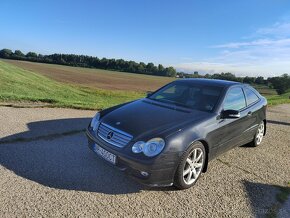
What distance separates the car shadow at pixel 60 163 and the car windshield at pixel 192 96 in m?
1.71

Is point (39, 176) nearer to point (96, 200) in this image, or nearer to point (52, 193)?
point (52, 193)

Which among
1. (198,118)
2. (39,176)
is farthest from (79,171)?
(198,118)

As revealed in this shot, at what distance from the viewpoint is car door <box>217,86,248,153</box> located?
4426 millimetres

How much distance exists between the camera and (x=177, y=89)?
17.1 ft

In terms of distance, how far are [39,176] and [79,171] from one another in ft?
1.79

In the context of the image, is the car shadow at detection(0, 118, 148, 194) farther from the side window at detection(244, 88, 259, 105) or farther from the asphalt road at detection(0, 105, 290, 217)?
the side window at detection(244, 88, 259, 105)

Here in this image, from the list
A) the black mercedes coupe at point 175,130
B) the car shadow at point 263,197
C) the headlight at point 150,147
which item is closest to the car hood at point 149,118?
the black mercedes coupe at point 175,130

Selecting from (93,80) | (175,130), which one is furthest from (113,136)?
(93,80)

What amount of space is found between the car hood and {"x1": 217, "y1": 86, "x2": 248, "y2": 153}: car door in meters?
0.46

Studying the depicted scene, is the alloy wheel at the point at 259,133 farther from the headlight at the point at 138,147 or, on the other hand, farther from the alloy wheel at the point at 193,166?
the headlight at the point at 138,147

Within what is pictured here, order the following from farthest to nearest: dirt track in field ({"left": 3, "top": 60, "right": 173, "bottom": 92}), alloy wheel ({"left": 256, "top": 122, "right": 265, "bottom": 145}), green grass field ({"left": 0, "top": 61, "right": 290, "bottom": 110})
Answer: dirt track in field ({"left": 3, "top": 60, "right": 173, "bottom": 92}) < green grass field ({"left": 0, "top": 61, "right": 290, "bottom": 110}) < alloy wheel ({"left": 256, "top": 122, "right": 265, "bottom": 145})

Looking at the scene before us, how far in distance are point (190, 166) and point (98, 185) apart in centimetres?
132

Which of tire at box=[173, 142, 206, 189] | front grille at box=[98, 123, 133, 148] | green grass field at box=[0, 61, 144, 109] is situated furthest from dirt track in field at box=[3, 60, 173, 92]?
tire at box=[173, 142, 206, 189]

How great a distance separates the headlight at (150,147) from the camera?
3.41m
